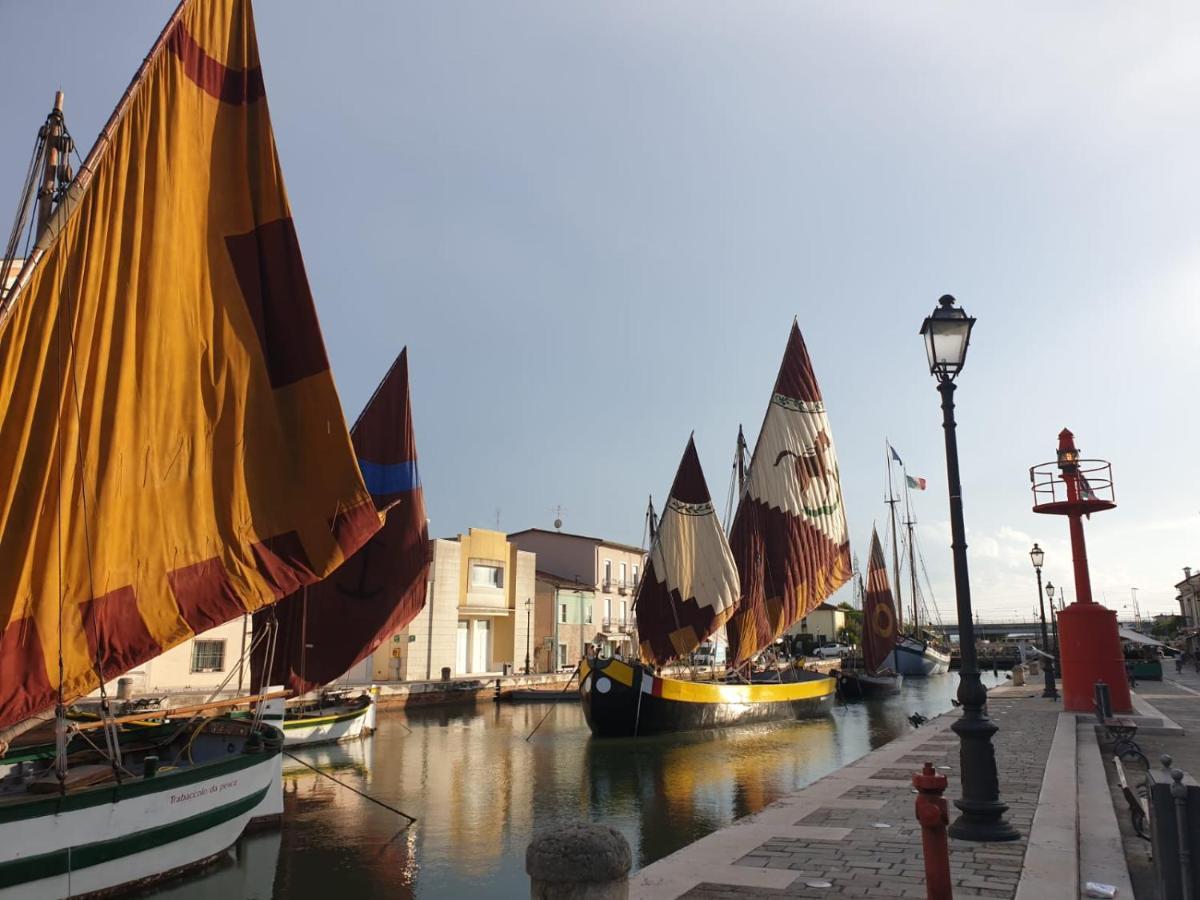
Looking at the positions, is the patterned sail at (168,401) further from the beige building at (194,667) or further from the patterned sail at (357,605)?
the beige building at (194,667)

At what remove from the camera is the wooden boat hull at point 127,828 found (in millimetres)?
8070

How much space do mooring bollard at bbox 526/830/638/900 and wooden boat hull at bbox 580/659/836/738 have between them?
22442 mm

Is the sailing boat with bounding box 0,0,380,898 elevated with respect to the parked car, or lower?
elevated

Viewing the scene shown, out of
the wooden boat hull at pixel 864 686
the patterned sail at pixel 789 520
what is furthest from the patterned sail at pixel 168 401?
the wooden boat hull at pixel 864 686

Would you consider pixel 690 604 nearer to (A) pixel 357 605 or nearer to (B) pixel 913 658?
(A) pixel 357 605

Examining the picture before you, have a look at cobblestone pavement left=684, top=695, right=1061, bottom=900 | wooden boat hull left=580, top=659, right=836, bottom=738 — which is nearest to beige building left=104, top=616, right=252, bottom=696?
wooden boat hull left=580, top=659, right=836, bottom=738

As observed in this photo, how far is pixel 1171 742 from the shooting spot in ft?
50.8

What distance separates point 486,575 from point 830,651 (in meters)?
48.2

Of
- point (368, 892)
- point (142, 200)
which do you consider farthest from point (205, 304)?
point (368, 892)

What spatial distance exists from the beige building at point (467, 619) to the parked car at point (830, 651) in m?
38.8

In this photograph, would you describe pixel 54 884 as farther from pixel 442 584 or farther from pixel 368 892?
pixel 442 584

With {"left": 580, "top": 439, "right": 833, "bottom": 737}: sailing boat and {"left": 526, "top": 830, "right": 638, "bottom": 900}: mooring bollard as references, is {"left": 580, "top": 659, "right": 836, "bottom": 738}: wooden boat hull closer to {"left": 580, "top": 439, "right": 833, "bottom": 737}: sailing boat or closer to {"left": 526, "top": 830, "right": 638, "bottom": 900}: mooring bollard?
{"left": 580, "top": 439, "right": 833, "bottom": 737}: sailing boat

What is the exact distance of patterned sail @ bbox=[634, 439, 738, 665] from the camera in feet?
98.8

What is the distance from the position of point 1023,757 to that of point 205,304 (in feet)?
42.1
